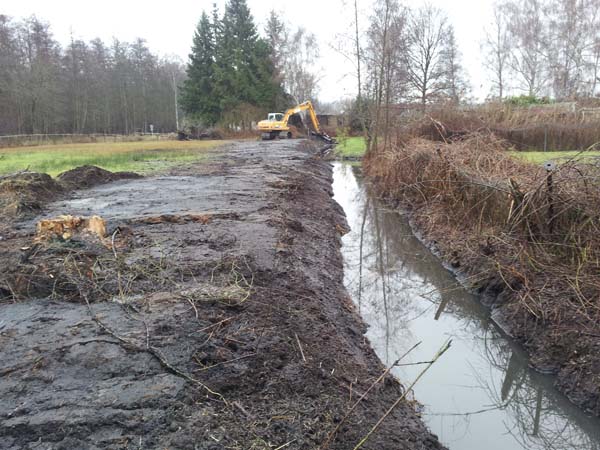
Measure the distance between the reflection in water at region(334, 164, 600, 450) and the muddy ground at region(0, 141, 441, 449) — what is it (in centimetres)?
51

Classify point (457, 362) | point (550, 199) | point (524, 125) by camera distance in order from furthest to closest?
point (524, 125) < point (550, 199) < point (457, 362)

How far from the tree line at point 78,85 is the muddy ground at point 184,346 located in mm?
38121

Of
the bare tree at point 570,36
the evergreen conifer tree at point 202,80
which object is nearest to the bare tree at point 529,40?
the bare tree at point 570,36

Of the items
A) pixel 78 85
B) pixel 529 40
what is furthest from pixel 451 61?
pixel 78 85

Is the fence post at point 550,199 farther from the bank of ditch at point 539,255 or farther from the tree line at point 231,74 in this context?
the tree line at point 231,74

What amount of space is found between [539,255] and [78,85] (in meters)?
49.3

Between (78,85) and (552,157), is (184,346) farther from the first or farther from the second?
(78,85)

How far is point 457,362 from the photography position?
5.25 metres

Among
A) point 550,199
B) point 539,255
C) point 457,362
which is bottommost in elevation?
point 457,362

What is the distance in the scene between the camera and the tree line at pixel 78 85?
39.4 metres

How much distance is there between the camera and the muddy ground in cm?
289

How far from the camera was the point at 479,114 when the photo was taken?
68.8 ft

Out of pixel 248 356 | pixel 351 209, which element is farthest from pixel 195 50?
pixel 248 356

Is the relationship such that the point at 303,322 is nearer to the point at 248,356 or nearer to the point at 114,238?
the point at 248,356
